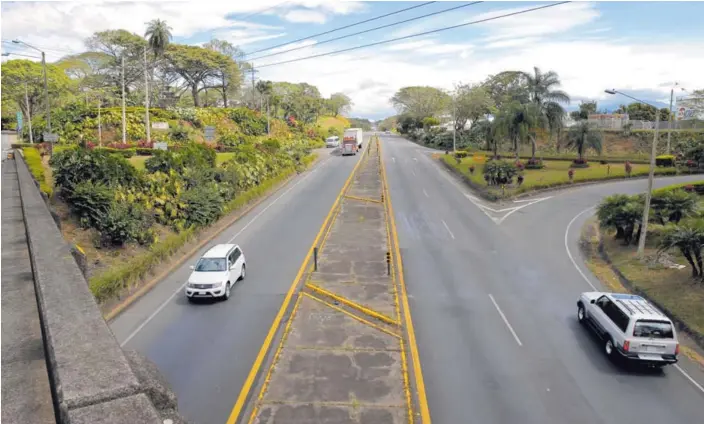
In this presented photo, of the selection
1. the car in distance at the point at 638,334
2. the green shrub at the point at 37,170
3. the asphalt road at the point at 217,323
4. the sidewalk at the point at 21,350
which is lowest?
the asphalt road at the point at 217,323

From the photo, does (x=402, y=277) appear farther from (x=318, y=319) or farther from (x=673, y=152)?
(x=673, y=152)

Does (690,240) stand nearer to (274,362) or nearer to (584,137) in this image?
(274,362)

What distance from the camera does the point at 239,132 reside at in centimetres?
7738

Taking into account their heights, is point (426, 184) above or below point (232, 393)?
above

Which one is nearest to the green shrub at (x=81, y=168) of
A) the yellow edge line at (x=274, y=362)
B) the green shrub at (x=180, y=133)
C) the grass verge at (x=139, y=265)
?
the grass verge at (x=139, y=265)

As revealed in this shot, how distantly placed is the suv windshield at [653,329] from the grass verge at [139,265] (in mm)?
17810

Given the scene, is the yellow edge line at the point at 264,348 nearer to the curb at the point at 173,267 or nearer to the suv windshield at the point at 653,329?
the curb at the point at 173,267

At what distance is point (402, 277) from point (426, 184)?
26.6 meters

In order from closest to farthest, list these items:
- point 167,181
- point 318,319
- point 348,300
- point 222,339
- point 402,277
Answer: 1. point 222,339
2. point 318,319
3. point 348,300
4. point 402,277
5. point 167,181

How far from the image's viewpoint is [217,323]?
60.6 ft

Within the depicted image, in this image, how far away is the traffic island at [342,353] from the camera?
41.6 feet

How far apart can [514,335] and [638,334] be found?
12.6 feet

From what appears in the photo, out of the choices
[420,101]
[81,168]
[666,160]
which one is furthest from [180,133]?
[420,101]

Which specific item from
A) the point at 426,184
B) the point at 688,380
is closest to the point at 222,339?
the point at 688,380
